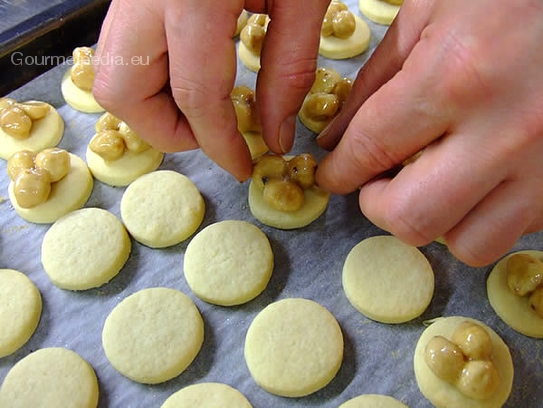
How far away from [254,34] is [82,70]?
484 millimetres

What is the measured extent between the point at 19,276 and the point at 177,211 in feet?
1.23

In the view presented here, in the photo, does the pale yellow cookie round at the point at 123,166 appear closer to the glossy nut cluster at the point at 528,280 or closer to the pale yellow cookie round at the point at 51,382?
the pale yellow cookie round at the point at 51,382

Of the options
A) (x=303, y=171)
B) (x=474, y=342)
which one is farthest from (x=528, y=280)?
(x=303, y=171)

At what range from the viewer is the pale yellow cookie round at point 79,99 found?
150cm

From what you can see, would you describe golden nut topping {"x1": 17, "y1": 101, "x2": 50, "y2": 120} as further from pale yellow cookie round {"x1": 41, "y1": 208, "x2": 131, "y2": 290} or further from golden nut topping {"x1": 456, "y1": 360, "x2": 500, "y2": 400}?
golden nut topping {"x1": 456, "y1": 360, "x2": 500, "y2": 400}

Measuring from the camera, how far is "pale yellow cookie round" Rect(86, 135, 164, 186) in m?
1.38

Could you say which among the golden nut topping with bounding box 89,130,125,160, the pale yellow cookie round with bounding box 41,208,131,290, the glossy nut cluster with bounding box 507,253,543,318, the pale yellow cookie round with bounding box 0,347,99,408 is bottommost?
the pale yellow cookie round with bounding box 0,347,99,408

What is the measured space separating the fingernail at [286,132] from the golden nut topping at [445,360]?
20.2 inches

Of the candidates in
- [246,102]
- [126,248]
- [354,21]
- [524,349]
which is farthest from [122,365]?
[354,21]

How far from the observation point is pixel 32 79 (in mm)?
1557

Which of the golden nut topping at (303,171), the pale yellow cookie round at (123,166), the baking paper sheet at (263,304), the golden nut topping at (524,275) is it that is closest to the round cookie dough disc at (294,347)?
the baking paper sheet at (263,304)

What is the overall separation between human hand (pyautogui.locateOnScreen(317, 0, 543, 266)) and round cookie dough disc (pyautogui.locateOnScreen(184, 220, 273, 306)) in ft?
1.02

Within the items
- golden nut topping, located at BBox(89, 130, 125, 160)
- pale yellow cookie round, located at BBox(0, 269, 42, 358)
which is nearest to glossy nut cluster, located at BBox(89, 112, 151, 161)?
golden nut topping, located at BBox(89, 130, 125, 160)

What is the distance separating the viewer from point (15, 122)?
1399mm
